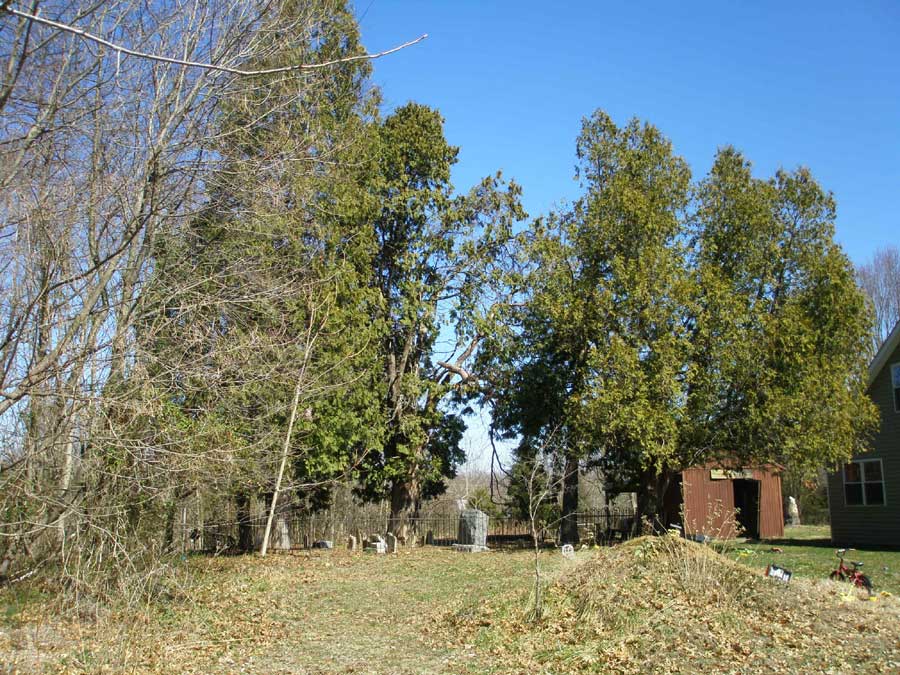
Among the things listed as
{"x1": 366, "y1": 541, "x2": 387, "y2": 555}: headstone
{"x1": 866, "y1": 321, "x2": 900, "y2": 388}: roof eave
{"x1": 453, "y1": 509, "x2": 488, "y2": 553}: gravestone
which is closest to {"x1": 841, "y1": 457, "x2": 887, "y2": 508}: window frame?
{"x1": 866, "y1": 321, "x2": 900, "y2": 388}: roof eave

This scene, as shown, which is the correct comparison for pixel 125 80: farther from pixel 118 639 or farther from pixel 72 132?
pixel 118 639

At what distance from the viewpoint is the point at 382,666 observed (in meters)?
7.09

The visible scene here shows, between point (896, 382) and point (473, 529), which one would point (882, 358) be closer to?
point (896, 382)

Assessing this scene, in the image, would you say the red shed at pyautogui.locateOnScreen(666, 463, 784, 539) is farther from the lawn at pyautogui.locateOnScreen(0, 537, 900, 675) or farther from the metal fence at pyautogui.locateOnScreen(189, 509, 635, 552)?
the lawn at pyautogui.locateOnScreen(0, 537, 900, 675)

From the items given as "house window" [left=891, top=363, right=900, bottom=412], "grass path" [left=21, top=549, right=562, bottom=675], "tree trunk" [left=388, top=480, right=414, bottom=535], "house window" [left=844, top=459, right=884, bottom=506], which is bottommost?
"grass path" [left=21, top=549, right=562, bottom=675]

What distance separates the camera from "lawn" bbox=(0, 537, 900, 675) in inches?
262

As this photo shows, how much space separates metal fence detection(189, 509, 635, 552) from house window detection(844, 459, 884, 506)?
5.91 m

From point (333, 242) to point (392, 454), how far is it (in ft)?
19.8

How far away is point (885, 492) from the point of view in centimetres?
1981

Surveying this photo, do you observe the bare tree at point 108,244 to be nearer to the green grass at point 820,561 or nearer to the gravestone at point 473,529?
the green grass at point 820,561

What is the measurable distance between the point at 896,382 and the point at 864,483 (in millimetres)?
2899

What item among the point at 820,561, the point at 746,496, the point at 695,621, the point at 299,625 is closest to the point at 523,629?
the point at 695,621

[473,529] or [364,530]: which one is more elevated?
[473,529]

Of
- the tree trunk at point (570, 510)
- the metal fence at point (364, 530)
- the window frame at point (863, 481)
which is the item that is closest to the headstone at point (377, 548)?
the metal fence at point (364, 530)
